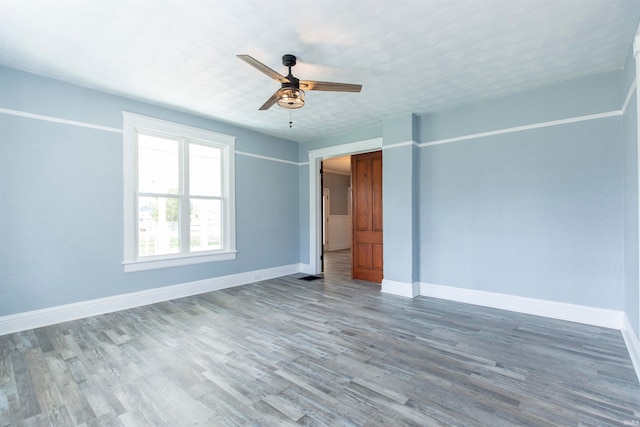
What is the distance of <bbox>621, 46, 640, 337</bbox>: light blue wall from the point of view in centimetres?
251

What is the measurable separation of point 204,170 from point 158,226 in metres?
1.18

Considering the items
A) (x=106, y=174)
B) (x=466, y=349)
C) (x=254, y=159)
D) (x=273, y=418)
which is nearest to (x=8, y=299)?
(x=106, y=174)

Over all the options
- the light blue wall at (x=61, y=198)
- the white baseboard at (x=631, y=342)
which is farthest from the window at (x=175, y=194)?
the white baseboard at (x=631, y=342)

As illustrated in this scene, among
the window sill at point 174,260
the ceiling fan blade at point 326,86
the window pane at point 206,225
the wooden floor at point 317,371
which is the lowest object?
the wooden floor at point 317,371

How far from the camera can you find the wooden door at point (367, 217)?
538cm

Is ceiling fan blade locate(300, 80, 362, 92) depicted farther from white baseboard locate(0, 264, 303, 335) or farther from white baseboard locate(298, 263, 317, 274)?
white baseboard locate(298, 263, 317, 274)

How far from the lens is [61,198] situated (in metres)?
3.43

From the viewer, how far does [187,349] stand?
2.76m

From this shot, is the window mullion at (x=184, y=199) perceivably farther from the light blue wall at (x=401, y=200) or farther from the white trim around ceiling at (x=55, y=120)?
the light blue wall at (x=401, y=200)

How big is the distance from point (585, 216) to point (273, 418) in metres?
3.93

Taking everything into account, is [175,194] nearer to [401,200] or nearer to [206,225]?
[206,225]

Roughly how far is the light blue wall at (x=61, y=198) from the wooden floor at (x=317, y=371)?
0.49 metres

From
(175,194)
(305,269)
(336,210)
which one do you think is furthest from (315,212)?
(336,210)

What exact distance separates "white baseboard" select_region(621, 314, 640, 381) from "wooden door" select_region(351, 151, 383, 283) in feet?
10.1
